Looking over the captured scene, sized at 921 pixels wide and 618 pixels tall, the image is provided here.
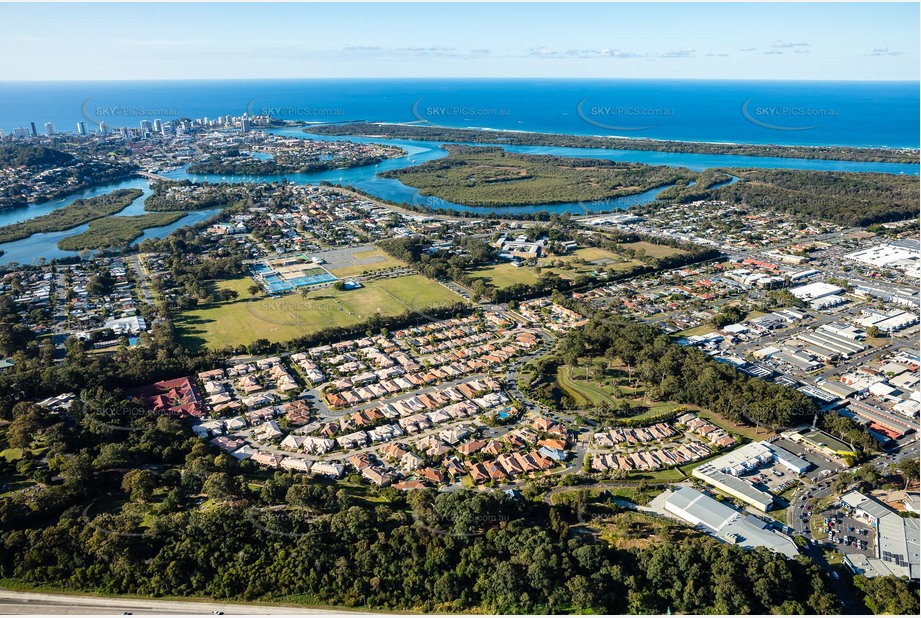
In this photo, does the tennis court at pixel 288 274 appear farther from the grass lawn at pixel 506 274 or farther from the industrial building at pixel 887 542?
the industrial building at pixel 887 542

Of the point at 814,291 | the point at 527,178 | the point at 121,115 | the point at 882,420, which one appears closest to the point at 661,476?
the point at 882,420

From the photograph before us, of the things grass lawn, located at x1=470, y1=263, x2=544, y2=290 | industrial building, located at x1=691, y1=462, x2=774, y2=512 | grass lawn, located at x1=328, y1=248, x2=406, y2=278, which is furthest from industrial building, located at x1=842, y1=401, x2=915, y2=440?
grass lawn, located at x1=328, y1=248, x2=406, y2=278

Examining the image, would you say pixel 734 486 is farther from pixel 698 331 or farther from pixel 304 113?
pixel 304 113

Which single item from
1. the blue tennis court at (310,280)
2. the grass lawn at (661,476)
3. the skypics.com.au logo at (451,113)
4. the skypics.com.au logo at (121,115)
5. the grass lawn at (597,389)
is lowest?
the grass lawn at (661,476)

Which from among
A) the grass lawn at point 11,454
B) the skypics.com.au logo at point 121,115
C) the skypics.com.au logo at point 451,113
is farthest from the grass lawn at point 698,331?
the skypics.com.au logo at point 121,115

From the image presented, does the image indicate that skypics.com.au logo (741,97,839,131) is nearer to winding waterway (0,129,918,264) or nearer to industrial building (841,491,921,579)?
winding waterway (0,129,918,264)

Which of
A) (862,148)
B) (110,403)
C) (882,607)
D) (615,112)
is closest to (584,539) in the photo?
(882,607)

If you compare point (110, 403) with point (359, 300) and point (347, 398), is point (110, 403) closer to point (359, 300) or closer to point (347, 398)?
point (347, 398)
